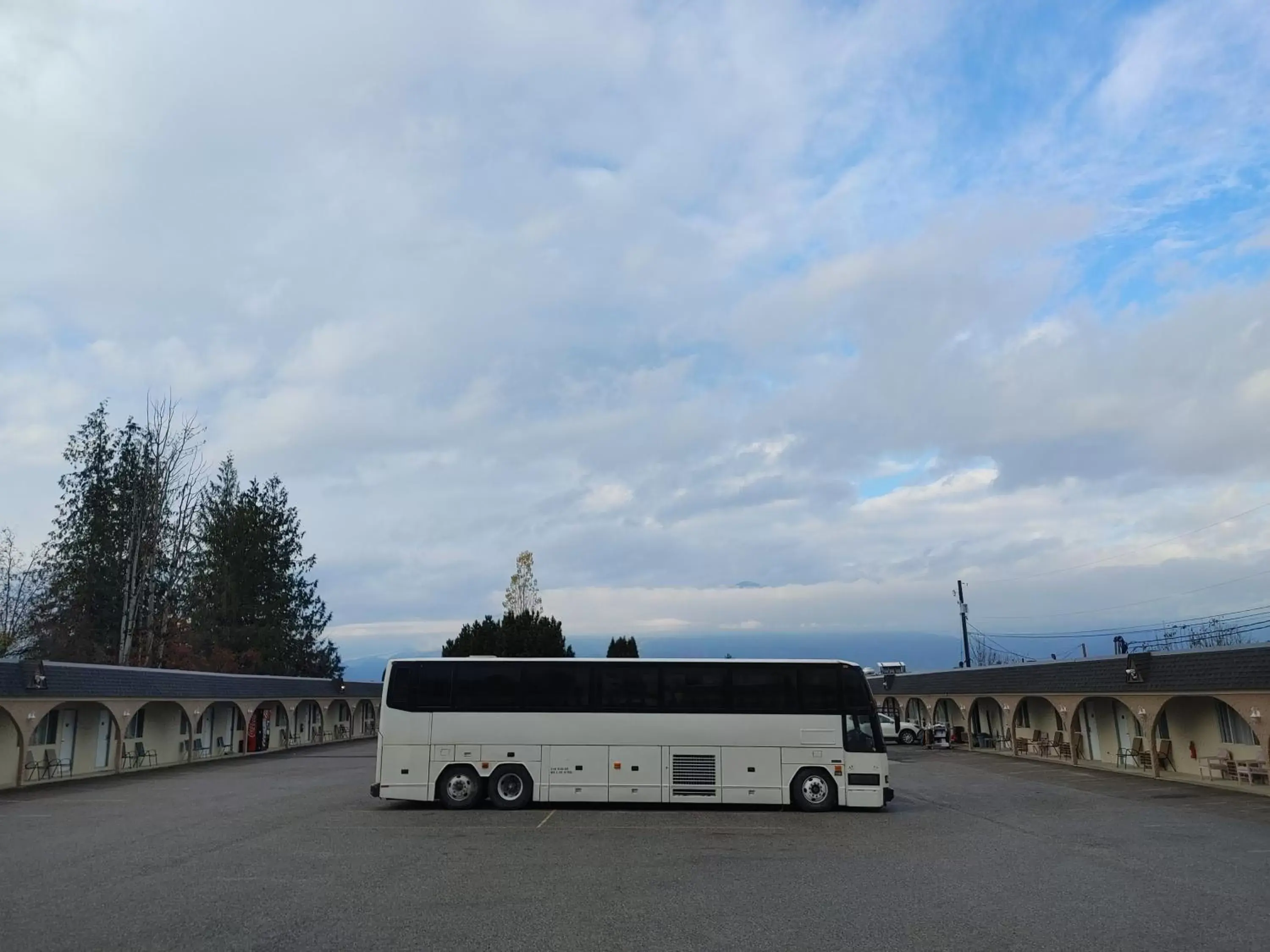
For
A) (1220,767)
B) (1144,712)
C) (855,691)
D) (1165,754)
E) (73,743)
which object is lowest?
(1220,767)

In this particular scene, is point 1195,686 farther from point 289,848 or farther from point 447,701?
point 289,848

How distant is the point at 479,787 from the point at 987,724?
108 feet

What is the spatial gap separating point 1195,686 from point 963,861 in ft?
48.6

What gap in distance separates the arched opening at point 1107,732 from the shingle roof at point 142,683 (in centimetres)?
3168

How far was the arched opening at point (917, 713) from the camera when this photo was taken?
161 ft

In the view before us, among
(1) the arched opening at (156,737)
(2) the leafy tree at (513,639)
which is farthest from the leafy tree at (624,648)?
(1) the arched opening at (156,737)

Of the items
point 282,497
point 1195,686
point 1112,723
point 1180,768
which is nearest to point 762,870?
point 1195,686

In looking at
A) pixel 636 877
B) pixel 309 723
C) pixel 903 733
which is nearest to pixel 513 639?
pixel 309 723

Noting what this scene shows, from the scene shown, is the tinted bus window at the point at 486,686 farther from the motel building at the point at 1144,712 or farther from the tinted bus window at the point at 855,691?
the motel building at the point at 1144,712

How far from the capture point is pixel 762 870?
12164mm

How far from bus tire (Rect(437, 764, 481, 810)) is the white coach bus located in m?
0.03

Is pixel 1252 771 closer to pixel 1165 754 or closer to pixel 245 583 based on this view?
pixel 1165 754

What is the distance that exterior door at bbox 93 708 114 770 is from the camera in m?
30.5

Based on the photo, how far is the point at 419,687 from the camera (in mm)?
19672
